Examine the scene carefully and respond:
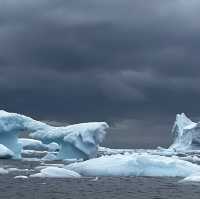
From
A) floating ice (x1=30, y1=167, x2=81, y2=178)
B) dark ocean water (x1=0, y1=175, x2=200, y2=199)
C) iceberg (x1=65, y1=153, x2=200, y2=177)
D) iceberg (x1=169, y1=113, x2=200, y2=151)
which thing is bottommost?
dark ocean water (x1=0, y1=175, x2=200, y2=199)

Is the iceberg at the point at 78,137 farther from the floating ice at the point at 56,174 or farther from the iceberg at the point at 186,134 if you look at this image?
the iceberg at the point at 186,134

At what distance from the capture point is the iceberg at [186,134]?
6775 cm

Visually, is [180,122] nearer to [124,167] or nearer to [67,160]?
[67,160]

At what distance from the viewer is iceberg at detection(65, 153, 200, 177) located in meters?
31.1

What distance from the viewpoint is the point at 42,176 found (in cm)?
2889

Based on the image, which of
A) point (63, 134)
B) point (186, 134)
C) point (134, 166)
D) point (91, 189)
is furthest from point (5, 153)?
point (186, 134)

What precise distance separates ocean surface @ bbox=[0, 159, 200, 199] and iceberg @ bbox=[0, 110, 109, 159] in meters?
10.5

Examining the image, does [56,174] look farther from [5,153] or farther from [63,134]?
[5,153]

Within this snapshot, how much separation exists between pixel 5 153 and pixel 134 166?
13585 millimetres

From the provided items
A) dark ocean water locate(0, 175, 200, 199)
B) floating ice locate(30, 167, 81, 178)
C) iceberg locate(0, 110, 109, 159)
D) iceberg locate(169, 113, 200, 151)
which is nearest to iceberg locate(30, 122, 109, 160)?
iceberg locate(0, 110, 109, 159)

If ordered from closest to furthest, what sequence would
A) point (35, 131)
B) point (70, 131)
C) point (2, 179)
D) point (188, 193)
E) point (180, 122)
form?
1. point (188, 193)
2. point (2, 179)
3. point (70, 131)
4. point (35, 131)
5. point (180, 122)

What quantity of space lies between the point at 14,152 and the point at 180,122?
95.0 ft

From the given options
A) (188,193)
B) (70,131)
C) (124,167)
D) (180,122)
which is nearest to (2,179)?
(124,167)

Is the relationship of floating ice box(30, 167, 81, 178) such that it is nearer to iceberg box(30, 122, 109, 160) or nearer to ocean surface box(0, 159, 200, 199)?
ocean surface box(0, 159, 200, 199)
